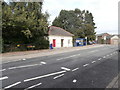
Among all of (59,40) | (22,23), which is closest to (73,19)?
(59,40)

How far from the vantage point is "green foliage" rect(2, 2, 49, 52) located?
547 inches

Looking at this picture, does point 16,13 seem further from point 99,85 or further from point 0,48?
point 99,85

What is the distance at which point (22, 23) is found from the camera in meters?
15.0

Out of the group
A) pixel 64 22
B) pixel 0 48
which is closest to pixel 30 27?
pixel 0 48

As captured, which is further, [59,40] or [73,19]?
[73,19]

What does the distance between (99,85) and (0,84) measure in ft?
14.9

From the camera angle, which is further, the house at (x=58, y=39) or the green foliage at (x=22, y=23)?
the house at (x=58, y=39)

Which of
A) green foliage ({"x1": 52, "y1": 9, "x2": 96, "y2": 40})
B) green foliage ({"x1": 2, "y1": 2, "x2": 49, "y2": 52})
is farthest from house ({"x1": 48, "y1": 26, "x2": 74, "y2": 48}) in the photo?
green foliage ({"x1": 52, "y1": 9, "x2": 96, "y2": 40})

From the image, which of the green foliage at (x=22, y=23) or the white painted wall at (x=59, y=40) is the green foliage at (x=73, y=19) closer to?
the white painted wall at (x=59, y=40)

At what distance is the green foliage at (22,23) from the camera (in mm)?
13906

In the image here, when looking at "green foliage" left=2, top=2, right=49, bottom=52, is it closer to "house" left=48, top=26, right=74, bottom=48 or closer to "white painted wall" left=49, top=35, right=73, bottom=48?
"white painted wall" left=49, top=35, right=73, bottom=48

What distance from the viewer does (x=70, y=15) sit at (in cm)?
5591

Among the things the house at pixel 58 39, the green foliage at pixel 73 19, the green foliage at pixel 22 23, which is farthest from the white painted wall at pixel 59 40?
the green foliage at pixel 73 19

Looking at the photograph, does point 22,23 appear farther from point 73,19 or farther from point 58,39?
point 73,19
